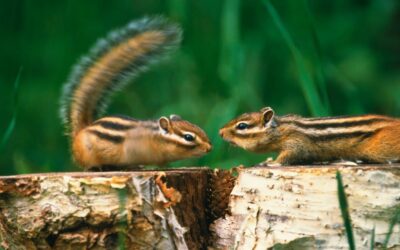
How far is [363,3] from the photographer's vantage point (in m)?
6.67

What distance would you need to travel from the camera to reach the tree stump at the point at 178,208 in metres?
2.88

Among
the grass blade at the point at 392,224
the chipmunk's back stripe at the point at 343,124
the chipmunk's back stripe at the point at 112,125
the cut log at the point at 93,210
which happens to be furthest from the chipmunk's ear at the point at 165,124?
the grass blade at the point at 392,224

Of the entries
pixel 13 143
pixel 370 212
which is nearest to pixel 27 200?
pixel 370 212

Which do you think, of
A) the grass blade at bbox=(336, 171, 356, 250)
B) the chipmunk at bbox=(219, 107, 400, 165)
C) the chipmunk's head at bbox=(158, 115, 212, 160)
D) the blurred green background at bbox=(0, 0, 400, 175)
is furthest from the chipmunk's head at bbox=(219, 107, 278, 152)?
the blurred green background at bbox=(0, 0, 400, 175)

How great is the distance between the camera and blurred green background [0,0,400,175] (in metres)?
5.79

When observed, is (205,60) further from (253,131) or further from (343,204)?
(343,204)

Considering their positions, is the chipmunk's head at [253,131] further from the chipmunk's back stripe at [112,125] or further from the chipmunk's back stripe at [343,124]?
the chipmunk's back stripe at [112,125]

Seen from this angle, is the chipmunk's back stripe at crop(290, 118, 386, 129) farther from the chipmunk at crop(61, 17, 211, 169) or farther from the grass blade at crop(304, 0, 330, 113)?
the chipmunk at crop(61, 17, 211, 169)

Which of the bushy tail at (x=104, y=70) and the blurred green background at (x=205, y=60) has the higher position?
the blurred green background at (x=205, y=60)

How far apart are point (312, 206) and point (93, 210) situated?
2.51 ft

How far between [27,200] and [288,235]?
94cm

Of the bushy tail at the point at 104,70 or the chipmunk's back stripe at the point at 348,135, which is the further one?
the bushy tail at the point at 104,70

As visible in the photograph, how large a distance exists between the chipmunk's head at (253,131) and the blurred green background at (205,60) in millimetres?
1501

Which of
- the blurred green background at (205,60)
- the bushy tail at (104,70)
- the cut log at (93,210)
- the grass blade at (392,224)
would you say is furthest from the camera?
the blurred green background at (205,60)
